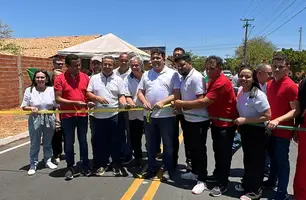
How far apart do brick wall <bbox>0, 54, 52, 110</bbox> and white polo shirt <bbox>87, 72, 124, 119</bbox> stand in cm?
946

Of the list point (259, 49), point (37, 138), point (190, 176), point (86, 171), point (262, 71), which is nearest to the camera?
point (262, 71)

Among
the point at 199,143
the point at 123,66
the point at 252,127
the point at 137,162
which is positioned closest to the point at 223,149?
the point at 199,143

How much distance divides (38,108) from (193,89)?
9.46 ft

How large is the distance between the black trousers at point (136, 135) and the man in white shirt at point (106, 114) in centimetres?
55

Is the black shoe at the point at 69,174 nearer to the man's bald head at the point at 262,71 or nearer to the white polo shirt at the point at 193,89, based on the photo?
the white polo shirt at the point at 193,89

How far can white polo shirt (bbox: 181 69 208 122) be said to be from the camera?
4.63 meters

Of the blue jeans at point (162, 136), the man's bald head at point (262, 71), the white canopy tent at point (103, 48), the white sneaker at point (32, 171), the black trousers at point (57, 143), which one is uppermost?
the white canopy tent at point (103, 48)

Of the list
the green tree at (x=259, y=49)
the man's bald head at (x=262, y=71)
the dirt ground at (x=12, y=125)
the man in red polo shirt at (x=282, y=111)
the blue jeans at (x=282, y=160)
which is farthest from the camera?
the green tree at (x=259, y=49)

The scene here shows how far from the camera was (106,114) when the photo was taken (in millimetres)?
5324

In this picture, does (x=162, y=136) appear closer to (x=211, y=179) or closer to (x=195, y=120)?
(x=195, y=120)

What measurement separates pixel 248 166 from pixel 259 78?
147cm

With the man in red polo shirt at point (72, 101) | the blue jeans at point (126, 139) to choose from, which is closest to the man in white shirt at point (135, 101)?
the blue jeans at point (126, 139)

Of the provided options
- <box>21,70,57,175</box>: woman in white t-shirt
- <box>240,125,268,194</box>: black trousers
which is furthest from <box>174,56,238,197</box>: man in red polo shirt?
<box>21,70,57,175</box>: woman in white t-shirt

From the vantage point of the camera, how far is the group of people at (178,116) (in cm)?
417
